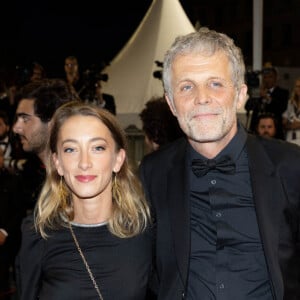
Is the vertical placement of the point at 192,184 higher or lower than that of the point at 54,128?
lower

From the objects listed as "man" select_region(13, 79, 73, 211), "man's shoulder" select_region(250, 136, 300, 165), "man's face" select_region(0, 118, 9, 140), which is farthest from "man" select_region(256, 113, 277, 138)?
"man's shoulder" select_region(250, 136, 300, 165)

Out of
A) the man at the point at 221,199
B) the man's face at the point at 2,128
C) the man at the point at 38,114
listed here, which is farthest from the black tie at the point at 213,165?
the man's face at the point at 2,128

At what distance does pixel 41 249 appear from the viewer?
241 cm

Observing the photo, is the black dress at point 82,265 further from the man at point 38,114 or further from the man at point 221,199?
the man at point 38,114

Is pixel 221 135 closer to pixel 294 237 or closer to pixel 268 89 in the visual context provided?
pixel 294 237

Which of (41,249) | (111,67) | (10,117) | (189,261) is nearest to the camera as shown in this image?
(189,261)

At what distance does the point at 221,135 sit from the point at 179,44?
17.0 inches

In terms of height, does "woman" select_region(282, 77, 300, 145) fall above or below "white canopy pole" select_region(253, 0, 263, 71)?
below

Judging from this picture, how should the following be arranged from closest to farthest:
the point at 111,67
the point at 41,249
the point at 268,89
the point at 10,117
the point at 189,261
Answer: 1. the point at 189,261
2. the point at 41,249
3. the point at 10,117
4. the point at 268,89
5. the point at 111,67

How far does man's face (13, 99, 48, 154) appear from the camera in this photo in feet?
10.5

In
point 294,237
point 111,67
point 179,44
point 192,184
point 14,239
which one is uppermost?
point 111,67

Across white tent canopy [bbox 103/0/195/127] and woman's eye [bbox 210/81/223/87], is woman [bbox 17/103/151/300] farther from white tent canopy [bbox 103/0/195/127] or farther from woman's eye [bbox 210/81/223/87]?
white tent canopy [bbox 103/0/195/127]


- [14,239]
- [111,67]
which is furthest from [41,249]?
[111,67]

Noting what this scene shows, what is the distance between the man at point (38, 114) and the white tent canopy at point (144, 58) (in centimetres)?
538
